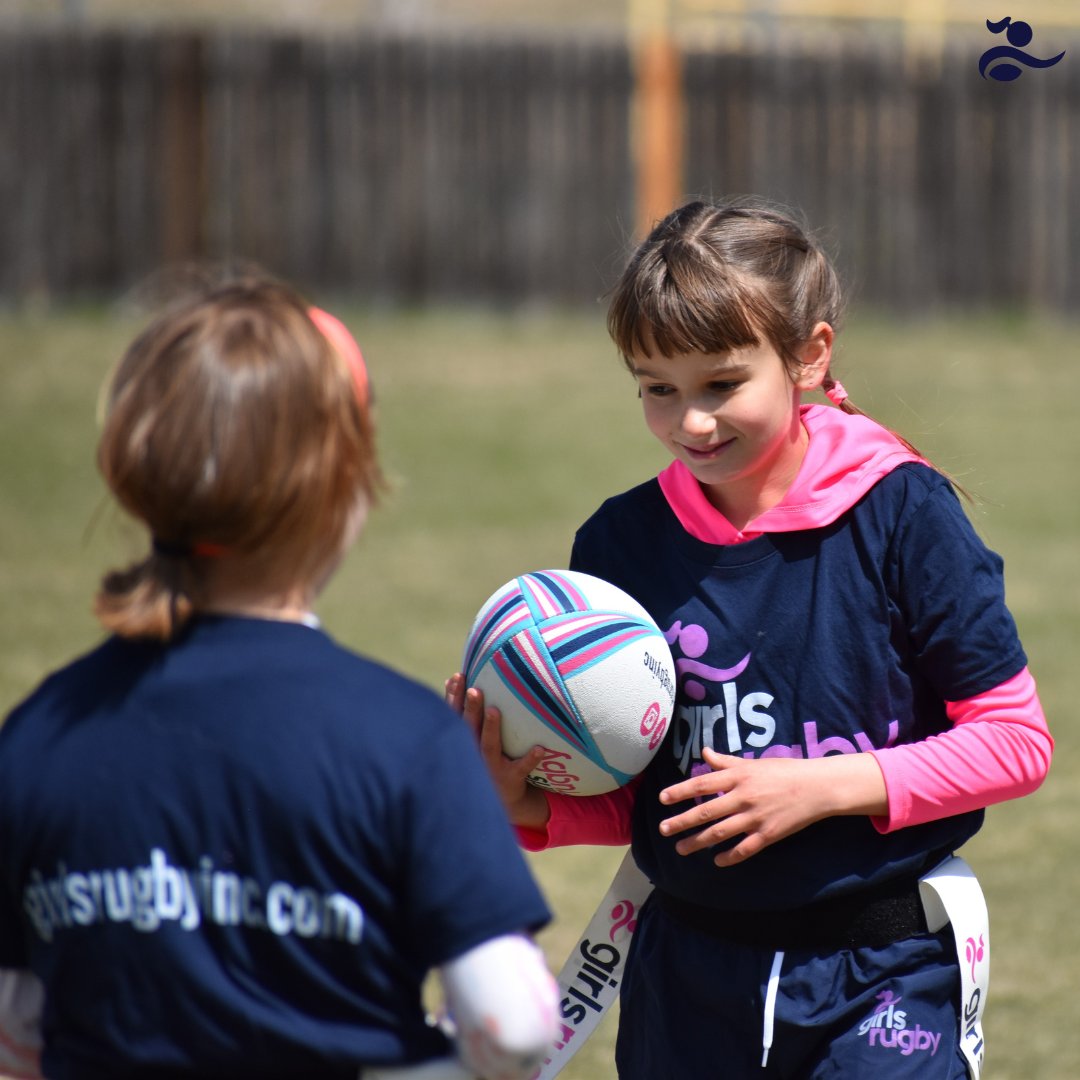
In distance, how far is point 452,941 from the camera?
5.58ft

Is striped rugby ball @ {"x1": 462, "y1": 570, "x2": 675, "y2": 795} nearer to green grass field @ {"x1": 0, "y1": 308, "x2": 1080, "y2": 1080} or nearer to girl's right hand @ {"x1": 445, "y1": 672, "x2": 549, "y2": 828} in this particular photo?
girl's right hand @ {"x1": 445, "y1": 672, "x2": 549, "y2": 828}

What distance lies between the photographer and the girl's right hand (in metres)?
2.69

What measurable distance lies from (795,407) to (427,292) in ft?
41.9

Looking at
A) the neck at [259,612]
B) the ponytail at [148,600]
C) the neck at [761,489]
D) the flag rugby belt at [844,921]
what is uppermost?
the ponytail at [148,600]

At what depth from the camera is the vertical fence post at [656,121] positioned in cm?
1500

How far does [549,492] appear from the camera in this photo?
10461 millimetres

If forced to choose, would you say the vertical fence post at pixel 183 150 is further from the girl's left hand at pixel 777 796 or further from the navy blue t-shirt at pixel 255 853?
the navy blue t-shirt at pixel 255 853

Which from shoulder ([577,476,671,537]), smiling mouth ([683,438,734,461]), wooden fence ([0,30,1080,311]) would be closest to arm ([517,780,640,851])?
shoulder ([577,476,671,537])

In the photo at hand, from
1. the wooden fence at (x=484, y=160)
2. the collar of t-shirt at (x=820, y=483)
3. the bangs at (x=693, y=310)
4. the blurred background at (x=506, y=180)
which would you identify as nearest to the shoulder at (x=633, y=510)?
the collar of t-shirt at (x=820, y=483)

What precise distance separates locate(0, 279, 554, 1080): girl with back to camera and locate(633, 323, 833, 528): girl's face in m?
0.91

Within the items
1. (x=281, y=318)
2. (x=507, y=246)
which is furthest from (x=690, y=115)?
(x=281, y=318)

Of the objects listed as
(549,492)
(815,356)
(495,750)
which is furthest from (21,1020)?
(549,492)

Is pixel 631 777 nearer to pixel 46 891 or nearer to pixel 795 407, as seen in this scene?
pixel 795 407

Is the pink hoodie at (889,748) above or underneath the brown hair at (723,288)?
underneath
